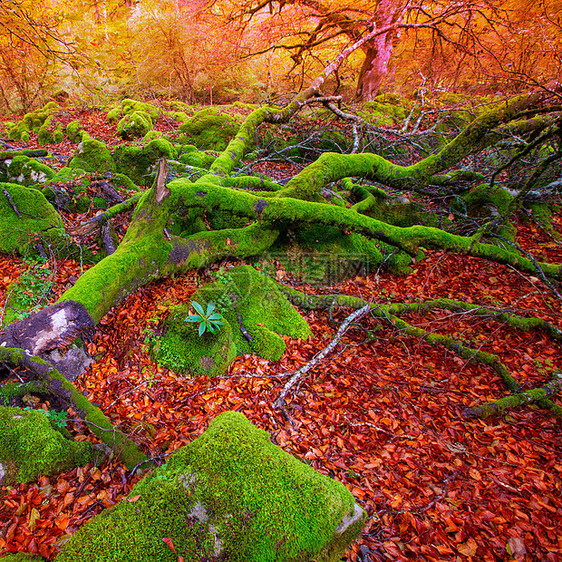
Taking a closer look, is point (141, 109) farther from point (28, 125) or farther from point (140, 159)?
point (140, 159)

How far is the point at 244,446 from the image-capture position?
197 centimetres

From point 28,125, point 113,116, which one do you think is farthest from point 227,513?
point 28,125

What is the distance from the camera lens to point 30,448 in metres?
2.34

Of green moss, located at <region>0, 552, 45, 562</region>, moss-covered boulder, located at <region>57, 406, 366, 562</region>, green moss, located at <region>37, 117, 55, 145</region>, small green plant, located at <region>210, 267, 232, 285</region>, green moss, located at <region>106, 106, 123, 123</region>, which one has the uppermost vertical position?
green moss, located at <region>106, 106, 123, 123</region>

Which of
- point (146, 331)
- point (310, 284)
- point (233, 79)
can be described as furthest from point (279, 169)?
point (233, 79)

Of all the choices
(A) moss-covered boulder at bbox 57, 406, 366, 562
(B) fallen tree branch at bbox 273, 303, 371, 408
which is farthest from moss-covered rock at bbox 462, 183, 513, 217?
(A) moss-covered boulder at bbox 57, 406, 366, 562

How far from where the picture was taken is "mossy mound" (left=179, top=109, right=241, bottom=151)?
10375 mm

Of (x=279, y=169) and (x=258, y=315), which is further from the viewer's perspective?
(x=279, y=169)

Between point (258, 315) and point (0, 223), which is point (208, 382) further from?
point (0, 223)

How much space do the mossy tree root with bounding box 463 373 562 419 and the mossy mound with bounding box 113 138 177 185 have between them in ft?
29.2

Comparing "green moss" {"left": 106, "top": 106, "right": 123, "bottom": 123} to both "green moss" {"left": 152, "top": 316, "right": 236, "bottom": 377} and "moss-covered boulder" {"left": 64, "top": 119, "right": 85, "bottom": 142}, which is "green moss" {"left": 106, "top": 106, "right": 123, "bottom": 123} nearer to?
"moss-covered boulder" {"left": 64, "top": 119, "right": 85, "bottom": 142}

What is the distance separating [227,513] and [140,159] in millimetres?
9136

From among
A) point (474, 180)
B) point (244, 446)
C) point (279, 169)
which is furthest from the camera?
point (279, 169)

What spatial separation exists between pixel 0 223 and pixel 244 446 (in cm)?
597
